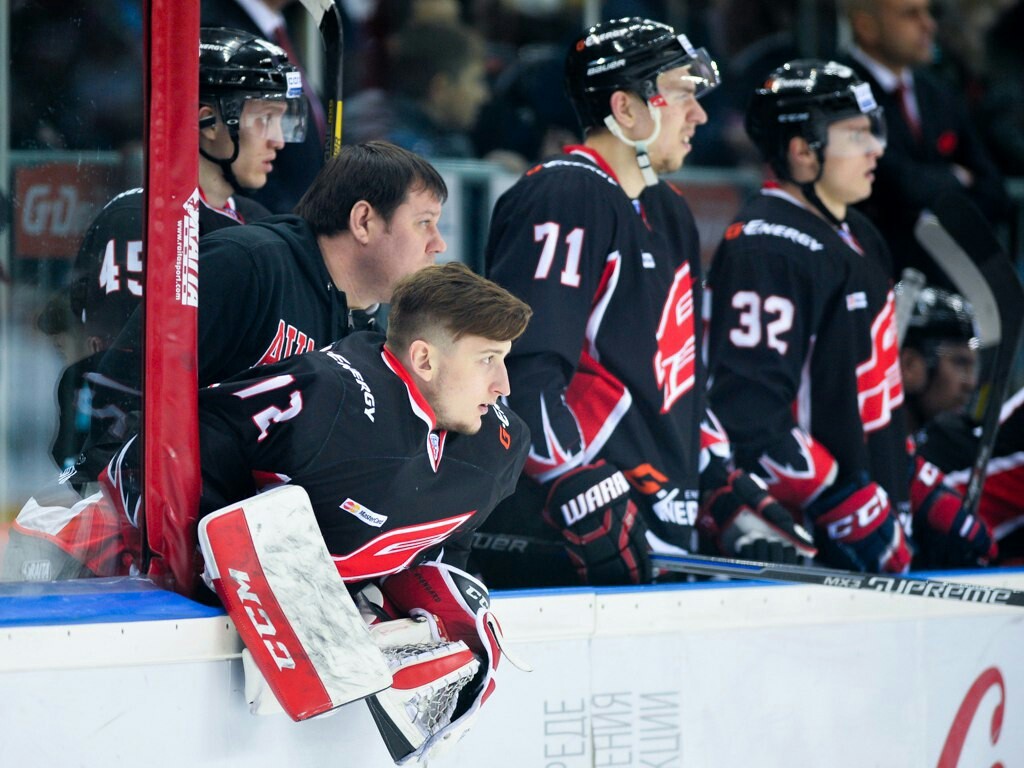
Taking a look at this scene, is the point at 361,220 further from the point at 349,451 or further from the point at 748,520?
the point at 748,520

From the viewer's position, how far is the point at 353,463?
1.85 metres

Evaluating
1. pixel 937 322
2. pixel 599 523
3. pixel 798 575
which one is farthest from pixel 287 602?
pixel 937 322

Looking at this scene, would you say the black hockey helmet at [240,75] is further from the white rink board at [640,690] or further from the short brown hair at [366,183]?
the white rink board at [640,690]

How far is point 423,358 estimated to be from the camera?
1.91m

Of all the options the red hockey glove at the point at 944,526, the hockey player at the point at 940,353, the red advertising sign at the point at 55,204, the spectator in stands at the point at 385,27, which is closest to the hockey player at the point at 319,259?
the red advertising sign at the point at 55,204

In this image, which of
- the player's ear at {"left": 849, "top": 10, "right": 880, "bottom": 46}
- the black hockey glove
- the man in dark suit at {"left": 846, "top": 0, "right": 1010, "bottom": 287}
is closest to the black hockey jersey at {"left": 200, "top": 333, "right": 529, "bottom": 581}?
the black hockey glove

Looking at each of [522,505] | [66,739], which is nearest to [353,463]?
[66,739]

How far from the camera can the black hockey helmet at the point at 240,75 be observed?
2.17 m

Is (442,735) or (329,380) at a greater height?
(329,380)

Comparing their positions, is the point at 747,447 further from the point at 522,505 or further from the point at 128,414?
the point at 128,414

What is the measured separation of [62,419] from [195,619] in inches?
11.4

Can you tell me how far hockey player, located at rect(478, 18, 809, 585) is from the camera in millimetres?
2344

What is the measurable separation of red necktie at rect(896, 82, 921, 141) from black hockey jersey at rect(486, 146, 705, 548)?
1.32 m

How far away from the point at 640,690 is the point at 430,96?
2309 millimetres
